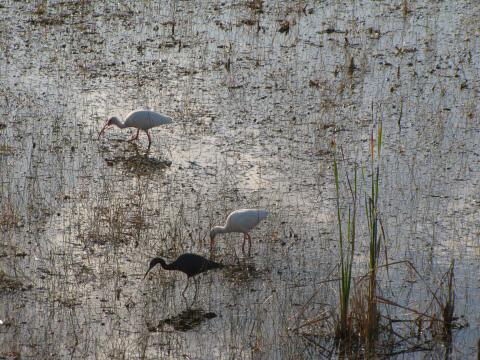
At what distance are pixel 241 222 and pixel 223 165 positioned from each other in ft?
5.96

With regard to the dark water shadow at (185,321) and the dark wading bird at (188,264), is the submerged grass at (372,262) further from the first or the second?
the dark wading bird at (188,264)

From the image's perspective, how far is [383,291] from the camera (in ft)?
23.3

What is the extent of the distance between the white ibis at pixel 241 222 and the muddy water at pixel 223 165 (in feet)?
0.80

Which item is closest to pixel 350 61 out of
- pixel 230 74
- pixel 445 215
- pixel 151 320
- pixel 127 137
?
pixel 230 74

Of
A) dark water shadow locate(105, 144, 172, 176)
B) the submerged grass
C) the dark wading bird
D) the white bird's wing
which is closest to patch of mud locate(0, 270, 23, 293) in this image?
the dark wading bird

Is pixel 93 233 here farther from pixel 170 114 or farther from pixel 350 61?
pixel 350 61

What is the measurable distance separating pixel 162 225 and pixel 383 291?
78.5 inches

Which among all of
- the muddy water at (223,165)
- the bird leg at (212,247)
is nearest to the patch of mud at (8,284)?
the muddy water at (223,165)

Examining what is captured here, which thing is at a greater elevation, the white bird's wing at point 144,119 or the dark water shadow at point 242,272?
the white bird's wing at point 144,119

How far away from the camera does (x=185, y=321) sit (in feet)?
22.1

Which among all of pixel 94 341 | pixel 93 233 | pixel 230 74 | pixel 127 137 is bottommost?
pixel 94 341

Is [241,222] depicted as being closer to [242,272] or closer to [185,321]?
[242,272]

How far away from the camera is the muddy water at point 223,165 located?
264 inches

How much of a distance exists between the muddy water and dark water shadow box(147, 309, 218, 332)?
0.6 inches
